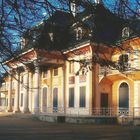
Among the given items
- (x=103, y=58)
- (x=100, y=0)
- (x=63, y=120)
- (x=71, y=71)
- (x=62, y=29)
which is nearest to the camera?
(x=100, y=0)

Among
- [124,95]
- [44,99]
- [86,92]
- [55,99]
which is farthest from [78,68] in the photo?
[44,99]

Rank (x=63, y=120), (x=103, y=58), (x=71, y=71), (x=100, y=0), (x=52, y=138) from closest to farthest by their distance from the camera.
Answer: (x=100, y=0), (x=103, y=58), (x=52, y=138), (x=63, y=120), (x=71, y=71)

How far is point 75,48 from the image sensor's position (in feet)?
37.4

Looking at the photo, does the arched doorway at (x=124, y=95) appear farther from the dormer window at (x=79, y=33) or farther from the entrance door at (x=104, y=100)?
the dormer window at (x=79, y=33)

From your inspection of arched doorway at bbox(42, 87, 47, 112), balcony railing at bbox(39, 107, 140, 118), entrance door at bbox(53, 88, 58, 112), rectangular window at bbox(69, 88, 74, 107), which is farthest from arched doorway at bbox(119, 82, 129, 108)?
arched doorway at bbox(42, 87, 47, 112)

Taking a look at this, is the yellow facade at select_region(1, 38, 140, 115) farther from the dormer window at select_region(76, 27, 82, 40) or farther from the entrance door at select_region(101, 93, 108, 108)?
the dormer window at select_region(76, 27, 82, 40)

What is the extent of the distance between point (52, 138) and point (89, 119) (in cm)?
1205

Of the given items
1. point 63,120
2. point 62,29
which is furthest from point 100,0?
point 63,120

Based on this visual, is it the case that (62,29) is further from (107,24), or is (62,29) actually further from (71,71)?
(71,71)

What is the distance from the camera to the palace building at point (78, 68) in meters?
9.34

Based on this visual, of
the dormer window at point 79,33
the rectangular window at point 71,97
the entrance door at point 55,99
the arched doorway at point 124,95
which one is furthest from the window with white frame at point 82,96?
the dormer window at point 79,33

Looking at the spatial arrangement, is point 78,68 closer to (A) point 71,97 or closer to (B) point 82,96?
(B) point 82,96

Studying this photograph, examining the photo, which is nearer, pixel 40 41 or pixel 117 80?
pixel 40 41

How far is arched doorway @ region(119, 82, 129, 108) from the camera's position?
33.0 metres
